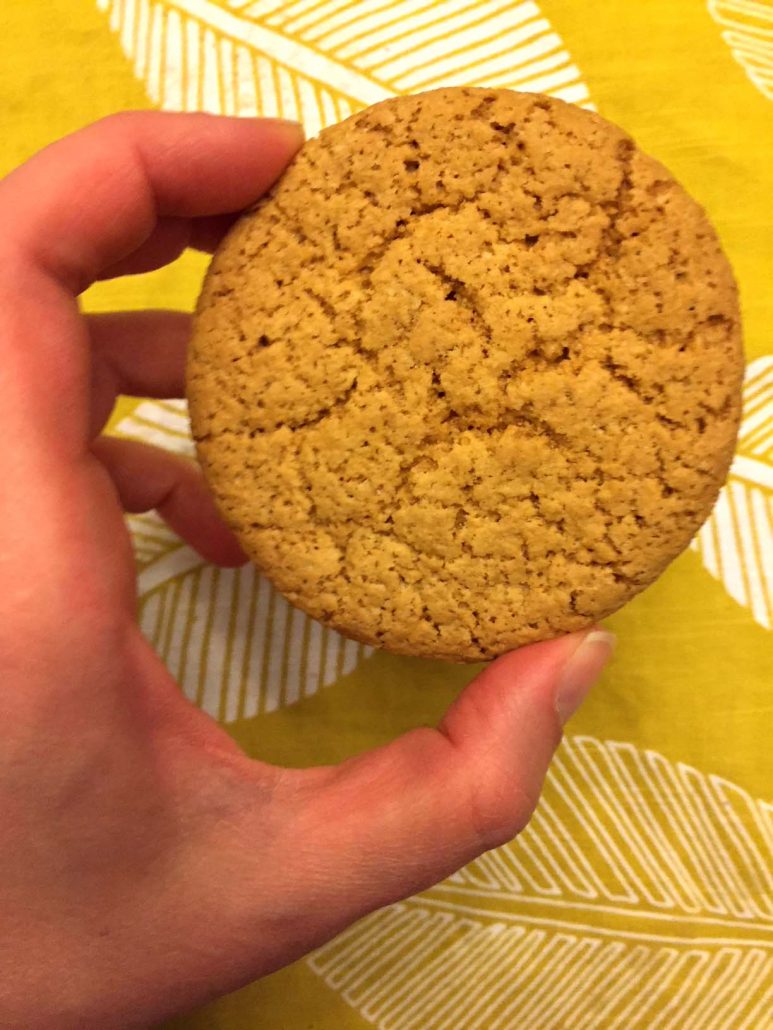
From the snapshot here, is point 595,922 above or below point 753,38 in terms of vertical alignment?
below

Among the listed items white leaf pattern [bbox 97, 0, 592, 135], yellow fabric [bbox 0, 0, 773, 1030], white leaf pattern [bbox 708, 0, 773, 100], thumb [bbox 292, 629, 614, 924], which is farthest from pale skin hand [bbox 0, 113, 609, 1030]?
white leaf pattern [bbox 708, 0, 773, 100]

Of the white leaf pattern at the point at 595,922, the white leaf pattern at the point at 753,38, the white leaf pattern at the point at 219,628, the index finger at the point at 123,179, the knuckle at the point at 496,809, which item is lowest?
the white leaf pattern at the point at 595,922

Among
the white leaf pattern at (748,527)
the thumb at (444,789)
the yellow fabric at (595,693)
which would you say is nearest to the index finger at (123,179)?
the yellow fabric at (595,693)

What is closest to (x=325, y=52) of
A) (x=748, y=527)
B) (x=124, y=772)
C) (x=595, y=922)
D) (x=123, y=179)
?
(x=123, y=179)

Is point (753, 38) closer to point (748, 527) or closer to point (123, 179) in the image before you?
point (748, 527)

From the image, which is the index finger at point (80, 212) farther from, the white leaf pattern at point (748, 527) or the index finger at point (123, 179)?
the white leaf pattern at point (748, 527)

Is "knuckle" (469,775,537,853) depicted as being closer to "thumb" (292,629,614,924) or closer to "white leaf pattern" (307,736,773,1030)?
"thumb" (292,629,614,924)

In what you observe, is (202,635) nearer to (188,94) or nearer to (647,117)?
(188,94)

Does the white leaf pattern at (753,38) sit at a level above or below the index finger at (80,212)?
above
